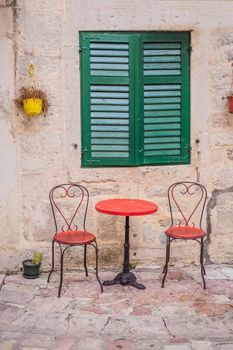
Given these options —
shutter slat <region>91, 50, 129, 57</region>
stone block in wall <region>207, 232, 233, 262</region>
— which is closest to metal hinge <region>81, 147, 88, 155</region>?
shutter slat <region>91, 50, 129, 57</region>

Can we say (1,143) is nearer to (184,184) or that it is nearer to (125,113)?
(125,113)

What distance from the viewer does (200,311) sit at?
4500 millimetres

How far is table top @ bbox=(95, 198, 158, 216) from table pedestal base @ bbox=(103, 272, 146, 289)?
0.74 m

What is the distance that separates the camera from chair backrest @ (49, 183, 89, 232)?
5.55 meters

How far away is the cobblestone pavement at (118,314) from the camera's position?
3.90m

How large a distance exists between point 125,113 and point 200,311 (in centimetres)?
229

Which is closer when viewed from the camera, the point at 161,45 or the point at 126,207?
the point at 126,207

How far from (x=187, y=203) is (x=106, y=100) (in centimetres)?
150

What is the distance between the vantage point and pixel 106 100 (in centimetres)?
549

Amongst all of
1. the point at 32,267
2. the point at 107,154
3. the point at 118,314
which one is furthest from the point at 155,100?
the point at 118,314

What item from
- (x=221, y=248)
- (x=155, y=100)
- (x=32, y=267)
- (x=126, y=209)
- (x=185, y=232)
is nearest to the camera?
(x=126, y=209)

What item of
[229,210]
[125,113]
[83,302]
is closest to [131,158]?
[125,113]

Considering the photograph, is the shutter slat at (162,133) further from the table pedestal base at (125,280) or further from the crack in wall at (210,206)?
the table pedestal base at (125,280)

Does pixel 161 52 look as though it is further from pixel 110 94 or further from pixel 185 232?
pixel 185 232
